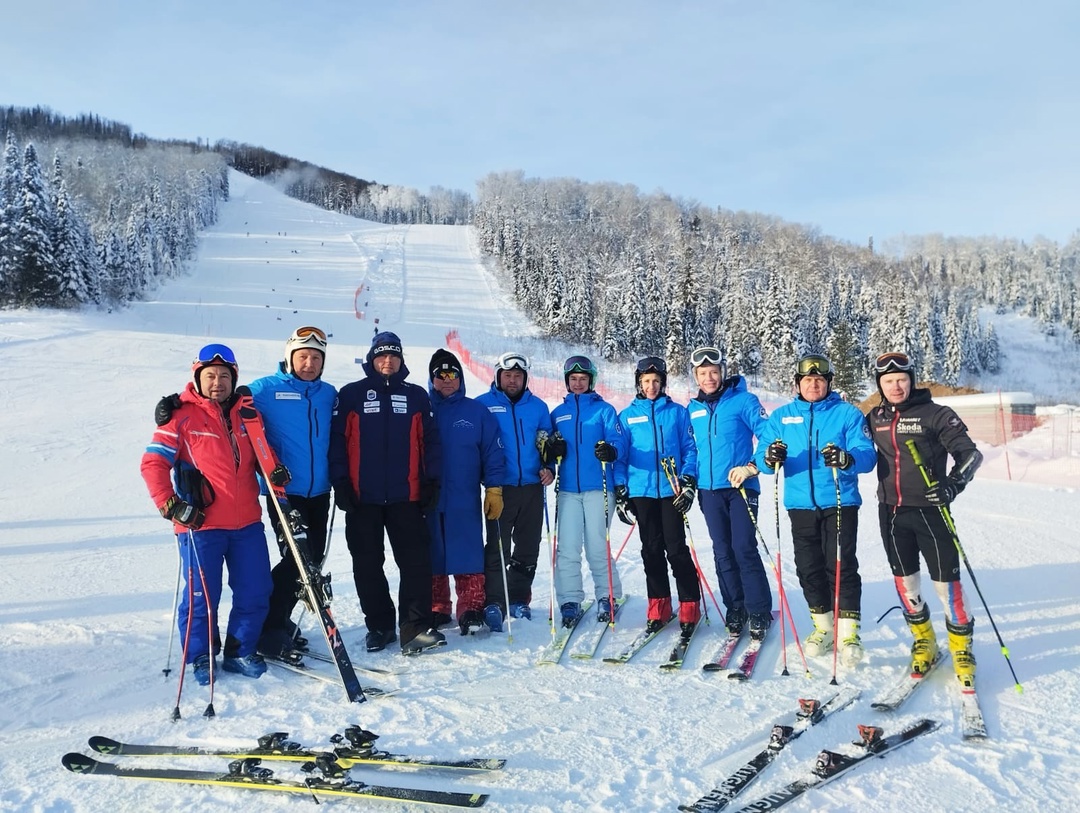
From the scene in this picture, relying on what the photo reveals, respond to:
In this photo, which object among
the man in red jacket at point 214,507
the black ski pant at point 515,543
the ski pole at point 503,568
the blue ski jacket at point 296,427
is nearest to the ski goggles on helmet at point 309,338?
the blue ski jacket at point 296,427

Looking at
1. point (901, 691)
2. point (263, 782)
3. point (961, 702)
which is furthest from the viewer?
point (901, 691)

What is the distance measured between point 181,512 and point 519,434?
7.16ft

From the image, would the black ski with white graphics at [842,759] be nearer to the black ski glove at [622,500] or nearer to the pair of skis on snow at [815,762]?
the pair of skis on snow at [815,762]

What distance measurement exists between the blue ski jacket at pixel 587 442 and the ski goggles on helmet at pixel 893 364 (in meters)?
1.68

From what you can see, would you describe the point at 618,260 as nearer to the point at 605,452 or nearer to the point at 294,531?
the point at 605,452

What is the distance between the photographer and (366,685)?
3691mm

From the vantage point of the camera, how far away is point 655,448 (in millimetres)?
4629

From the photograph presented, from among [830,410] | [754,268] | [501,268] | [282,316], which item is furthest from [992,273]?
[830,410]

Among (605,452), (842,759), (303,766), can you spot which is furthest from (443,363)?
(842,759)

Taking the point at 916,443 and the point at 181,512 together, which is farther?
the point at 916,443

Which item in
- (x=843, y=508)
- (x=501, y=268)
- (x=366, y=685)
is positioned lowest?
(x=366, y=685)

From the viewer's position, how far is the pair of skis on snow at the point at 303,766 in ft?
8.45

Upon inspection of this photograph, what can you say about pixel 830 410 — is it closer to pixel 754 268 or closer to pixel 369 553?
pixel 369 553

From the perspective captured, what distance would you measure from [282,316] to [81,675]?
3765 centimetres
